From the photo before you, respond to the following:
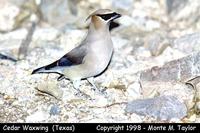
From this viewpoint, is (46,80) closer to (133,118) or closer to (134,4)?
(133,118)

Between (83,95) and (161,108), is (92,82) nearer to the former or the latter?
(83,95)

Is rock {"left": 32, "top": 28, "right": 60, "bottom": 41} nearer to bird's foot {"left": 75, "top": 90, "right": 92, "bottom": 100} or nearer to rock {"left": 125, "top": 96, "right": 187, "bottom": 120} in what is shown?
bird's foot {"left": 75, "top": 90, "right": 92, "bottom": 100}

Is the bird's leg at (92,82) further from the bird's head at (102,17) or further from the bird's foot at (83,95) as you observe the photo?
the bird's head at (102,17)

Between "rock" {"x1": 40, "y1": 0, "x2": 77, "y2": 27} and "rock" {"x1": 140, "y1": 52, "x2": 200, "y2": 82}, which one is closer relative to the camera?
"rock" {"x1": 140, "y1": 52, "x2": 200, "y2": 82}

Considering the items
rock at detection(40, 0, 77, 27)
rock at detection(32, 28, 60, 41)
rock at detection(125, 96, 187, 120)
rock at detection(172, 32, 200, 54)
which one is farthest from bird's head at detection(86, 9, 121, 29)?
rock at detection(40, 0, 77, 27)

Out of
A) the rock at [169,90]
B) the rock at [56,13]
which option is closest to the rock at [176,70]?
the rock at [169,90]

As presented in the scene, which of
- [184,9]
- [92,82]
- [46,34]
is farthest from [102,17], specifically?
[184,9]

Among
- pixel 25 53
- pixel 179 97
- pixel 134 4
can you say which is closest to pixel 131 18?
pixel 134 4

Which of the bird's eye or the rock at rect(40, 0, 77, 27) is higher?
the rock at rect(40, 0, 77, 27)
